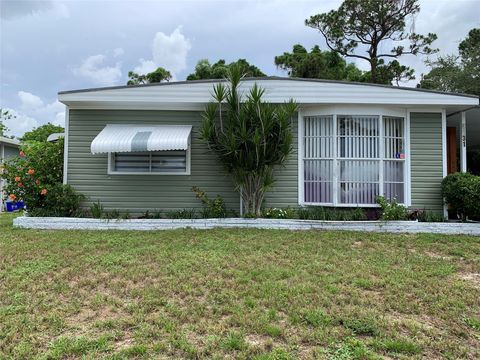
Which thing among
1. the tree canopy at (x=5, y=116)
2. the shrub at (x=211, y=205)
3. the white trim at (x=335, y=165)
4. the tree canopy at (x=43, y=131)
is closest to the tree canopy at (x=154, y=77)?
the tree canopy at (x=43, y=131)

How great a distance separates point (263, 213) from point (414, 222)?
340 centimetres

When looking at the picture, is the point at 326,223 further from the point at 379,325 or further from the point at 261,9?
the point at 261,9

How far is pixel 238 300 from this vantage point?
4246mm

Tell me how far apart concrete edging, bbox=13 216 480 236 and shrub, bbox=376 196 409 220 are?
8.2 inches

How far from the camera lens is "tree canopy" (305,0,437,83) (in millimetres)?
21688

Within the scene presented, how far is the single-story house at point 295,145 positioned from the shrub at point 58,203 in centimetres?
38

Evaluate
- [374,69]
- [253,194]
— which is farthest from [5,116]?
[253,194]

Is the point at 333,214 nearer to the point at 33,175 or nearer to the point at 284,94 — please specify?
the point at 284,94

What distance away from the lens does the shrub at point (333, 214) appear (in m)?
8.58

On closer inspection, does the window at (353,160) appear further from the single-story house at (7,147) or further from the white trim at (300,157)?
the single-story house at (7,147)

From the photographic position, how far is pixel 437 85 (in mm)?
21859

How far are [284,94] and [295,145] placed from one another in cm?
129

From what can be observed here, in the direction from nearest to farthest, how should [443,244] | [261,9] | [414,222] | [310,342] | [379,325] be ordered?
[310,342] < [379,325] < [443,244] < [414,222] < [261,9]

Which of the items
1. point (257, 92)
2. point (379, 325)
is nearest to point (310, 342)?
point (379, 325)
